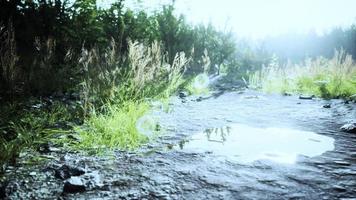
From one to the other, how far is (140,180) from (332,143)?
2300 mm

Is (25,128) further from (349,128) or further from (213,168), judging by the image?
(349,128)

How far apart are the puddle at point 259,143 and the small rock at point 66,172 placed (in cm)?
112

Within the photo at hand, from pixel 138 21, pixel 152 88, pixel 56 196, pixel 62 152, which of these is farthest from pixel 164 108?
pixel 138 21

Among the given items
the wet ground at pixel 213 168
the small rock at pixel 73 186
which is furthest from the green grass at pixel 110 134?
the small rock at pixel 73 186

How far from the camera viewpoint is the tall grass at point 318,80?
7.72m

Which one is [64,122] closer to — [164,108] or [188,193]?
[164,108]

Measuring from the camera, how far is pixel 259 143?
3.28 metres

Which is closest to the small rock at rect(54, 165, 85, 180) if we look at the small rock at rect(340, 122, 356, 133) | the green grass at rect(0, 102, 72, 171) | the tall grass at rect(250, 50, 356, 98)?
the green grass at rect(0, 102, 72, 171)

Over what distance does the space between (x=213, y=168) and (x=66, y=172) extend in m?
1.13

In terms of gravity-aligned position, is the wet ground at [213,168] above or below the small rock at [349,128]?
below

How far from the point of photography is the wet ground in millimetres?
2006

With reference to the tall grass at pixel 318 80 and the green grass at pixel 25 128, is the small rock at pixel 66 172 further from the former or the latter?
the tall grass at pixel 318 80

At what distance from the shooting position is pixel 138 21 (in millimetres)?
9078

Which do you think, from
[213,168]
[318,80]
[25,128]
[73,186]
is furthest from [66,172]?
[318,80]
